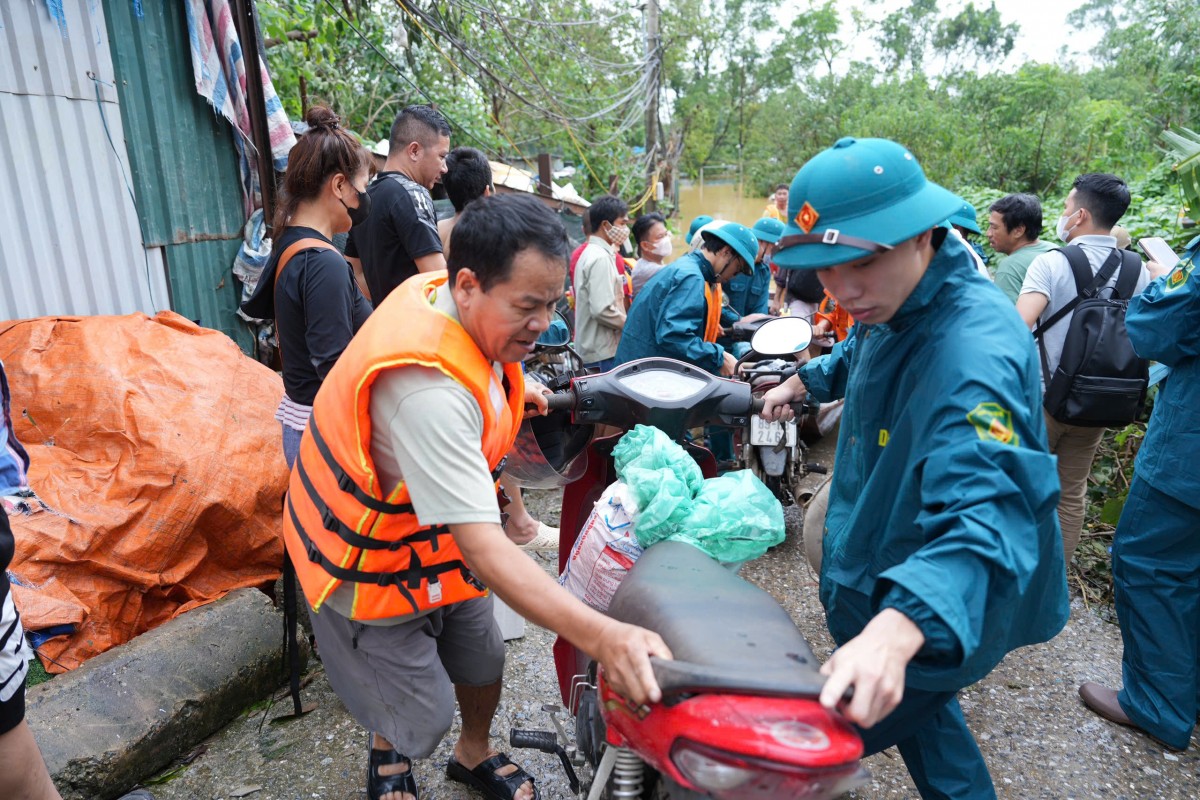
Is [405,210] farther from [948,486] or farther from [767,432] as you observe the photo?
[948,486]

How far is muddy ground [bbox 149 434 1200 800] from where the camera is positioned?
2.53 m

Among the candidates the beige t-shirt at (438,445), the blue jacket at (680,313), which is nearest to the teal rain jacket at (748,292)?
the blue jacket at (680,313)

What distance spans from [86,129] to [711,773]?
410 cm

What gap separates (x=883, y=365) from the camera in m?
1.66

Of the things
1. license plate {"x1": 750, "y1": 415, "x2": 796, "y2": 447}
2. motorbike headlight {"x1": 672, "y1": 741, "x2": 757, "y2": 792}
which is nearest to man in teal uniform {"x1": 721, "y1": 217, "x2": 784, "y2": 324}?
license plate {"x1": 750, "y1": 415, "x2": 796, "y2": 447}

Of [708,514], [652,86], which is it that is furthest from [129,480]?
[652,86]

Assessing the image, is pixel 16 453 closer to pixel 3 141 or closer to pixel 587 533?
pixel 587 533

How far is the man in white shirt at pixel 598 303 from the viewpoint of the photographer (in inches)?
205

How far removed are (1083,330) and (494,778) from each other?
3.16 metres

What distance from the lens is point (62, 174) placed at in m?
3.56

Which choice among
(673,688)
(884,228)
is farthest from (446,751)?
(884,228)

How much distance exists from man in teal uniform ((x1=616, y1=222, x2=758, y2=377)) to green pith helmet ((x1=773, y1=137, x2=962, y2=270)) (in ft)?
8.60

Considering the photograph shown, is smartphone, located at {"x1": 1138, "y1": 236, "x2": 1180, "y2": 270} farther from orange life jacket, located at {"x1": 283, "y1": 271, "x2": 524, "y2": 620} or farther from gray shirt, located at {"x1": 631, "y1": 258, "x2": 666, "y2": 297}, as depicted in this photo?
gray shirt, located at {"x1": 631, "y1": 258, "x2": 666, "y2": 297}

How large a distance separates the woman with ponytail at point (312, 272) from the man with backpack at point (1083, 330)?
3.07 meters
